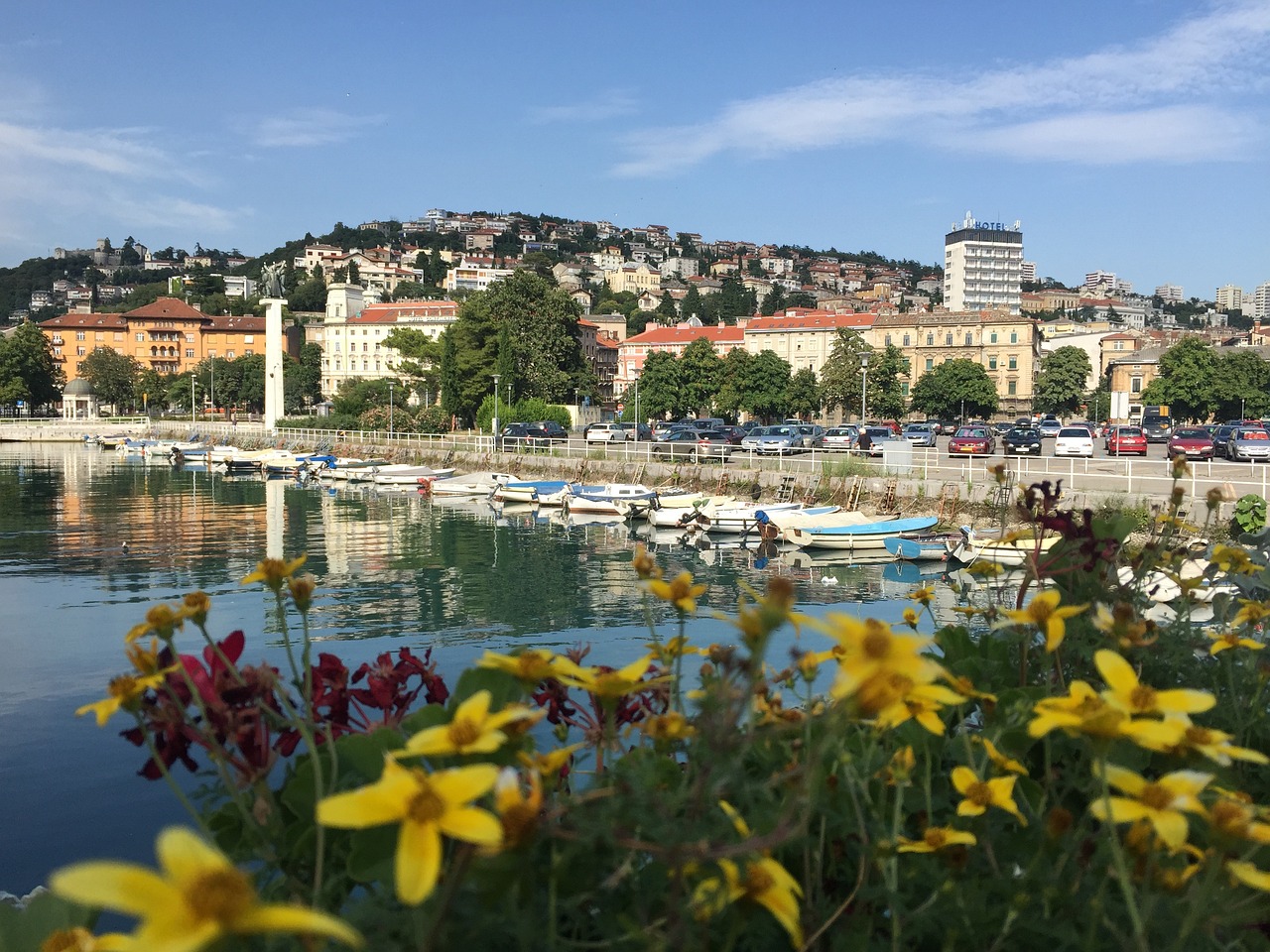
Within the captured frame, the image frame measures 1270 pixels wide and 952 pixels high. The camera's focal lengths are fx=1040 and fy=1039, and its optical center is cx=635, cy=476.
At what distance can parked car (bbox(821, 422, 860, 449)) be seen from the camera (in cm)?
4300

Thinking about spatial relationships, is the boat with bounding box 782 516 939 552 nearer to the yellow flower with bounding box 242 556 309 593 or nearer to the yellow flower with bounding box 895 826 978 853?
the yellow flower with bounding box 895 826 978 853

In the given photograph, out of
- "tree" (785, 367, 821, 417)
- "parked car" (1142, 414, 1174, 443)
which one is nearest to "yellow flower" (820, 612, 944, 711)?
"parked car" (1142, 414, 1174, 443)

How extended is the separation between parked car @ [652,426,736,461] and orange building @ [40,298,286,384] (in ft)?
319

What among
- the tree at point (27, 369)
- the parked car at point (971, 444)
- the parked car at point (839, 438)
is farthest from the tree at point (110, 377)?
the parked car at point (971, 444)

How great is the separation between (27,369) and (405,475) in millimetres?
72614

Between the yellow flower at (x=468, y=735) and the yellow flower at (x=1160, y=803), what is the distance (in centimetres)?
69

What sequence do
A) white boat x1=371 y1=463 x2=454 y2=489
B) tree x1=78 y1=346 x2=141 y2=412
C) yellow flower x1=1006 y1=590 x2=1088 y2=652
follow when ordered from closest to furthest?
yellow flower x1=1006 y1=590 x2=1088 y2=652 < white boat x1=371 y1=463 x2=454 y2=489 < tree x1=78 y1=346 x2=141 y2=412

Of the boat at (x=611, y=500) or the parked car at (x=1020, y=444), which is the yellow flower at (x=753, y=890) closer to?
the boat at (x=611, y=500)

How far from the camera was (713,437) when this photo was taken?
47156 mm

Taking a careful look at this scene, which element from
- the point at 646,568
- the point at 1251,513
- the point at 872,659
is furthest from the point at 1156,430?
the point at 872,659

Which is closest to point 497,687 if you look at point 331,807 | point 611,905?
point 611,905

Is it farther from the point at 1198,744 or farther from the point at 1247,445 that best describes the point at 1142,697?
the point at 1247,445

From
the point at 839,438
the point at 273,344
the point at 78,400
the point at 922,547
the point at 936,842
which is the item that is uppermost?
the point at 273,344

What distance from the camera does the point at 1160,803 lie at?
4.15 ft
